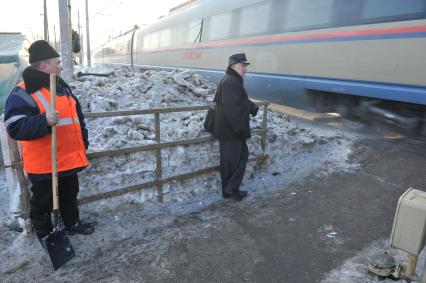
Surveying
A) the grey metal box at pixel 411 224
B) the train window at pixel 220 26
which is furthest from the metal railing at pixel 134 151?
the train window at pixel 220 26

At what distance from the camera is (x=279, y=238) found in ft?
11.6

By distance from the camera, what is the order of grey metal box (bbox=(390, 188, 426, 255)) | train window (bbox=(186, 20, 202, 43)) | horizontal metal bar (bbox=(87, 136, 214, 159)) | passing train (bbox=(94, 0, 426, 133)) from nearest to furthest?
grey metal box (bbox=(390, 188, 426, 255)) < horizontal metal bar (bbox=(87, 136, 214, 159)) < passing train (bbox=(94, 0, 426, 133)) < train window (bbox=(186, 20, 202, 43))

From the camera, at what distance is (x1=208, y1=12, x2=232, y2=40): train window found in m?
9.30

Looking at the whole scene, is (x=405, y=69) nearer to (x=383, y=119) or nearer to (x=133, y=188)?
(x=383, y=119)

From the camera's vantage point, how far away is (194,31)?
11234mm

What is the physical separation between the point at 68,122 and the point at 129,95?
321 cm

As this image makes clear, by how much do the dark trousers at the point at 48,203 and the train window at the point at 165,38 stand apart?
10.9m

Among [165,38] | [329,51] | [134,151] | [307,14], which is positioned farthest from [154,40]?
[134,151]

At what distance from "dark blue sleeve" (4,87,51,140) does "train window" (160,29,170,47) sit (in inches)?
437

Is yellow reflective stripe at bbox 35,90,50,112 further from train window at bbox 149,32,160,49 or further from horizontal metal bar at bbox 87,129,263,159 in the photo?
train window at bbox 149,32,160,49

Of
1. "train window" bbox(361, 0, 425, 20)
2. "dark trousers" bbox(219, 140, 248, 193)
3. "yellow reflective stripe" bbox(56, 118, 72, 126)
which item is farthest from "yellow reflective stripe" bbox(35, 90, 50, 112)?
"train window" bbox(361, 0, 425, 20)

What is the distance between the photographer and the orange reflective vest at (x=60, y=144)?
291 centimetres

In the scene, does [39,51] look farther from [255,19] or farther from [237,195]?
[255,19]

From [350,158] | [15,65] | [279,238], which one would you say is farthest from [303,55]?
[15,65]
